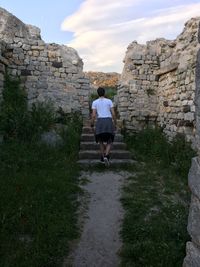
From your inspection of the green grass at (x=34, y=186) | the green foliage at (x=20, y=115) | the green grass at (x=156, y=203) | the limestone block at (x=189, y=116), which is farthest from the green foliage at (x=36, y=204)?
the limestone block at (x=189, y=116)

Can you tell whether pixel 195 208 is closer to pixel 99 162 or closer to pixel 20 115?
pixel 99 162

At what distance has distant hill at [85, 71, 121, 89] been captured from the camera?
17.9 meters

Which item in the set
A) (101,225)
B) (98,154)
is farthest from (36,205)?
(98,154)

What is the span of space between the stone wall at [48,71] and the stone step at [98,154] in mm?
2479

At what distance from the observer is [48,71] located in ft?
35.8

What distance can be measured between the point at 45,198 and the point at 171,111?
5437 millimetres

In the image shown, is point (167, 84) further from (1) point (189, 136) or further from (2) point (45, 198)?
(2) point (45, 198)

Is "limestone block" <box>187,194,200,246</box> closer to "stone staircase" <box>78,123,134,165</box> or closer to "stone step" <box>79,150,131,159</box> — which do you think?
"stone staircase" <box>78,123,134,165</box>

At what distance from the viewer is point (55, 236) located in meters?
4.82

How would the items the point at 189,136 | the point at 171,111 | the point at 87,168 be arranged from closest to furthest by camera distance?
the point at 87,168
the point at 189,136
the point at 171,111

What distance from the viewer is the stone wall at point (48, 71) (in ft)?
35.3

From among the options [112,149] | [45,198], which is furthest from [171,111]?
[45,198]

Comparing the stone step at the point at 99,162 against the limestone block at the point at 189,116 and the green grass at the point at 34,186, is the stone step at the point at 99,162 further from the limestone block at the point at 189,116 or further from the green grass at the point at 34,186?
the limestone block at the point at 189,116

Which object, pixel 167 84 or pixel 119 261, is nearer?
pixel 119 261
